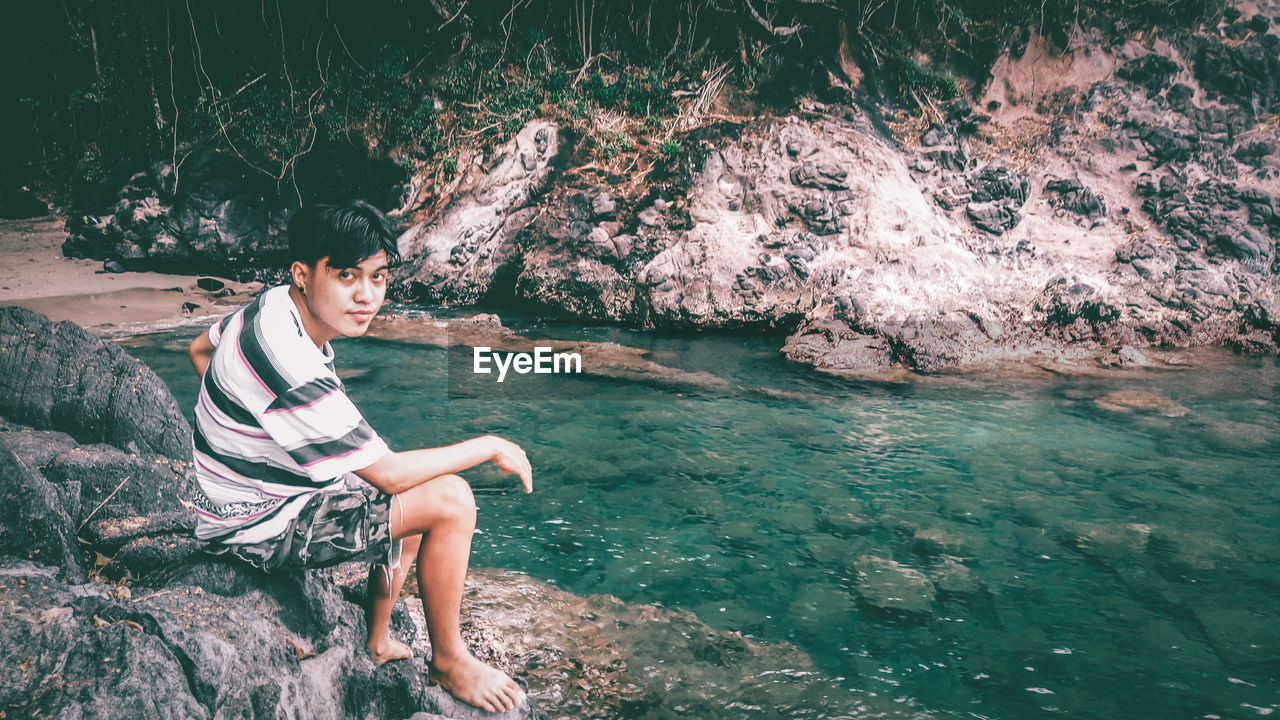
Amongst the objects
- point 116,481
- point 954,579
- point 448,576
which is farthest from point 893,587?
point 116,481

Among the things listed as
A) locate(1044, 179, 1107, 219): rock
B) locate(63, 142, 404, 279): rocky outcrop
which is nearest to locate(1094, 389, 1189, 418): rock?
locate(1044, 179, 1107, 219): rock

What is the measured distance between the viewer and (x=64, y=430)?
300 centimetres

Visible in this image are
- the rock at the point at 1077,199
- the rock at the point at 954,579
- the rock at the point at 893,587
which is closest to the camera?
the rock at the point at 893,587

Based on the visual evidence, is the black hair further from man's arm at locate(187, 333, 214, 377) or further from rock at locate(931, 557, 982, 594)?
rock at locate(931, 557, 982, 594)

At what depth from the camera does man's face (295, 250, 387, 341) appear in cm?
205

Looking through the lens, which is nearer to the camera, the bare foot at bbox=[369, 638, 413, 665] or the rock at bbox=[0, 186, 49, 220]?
the bare foot at bbox=[369, 638, 413, 665]

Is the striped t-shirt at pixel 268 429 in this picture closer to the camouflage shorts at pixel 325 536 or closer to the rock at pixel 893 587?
the camouflage shorts at pixel 325 536

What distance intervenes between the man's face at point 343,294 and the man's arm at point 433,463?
1.29 feet

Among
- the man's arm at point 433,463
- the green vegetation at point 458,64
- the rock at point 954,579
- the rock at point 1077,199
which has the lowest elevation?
the rock at point 954,579

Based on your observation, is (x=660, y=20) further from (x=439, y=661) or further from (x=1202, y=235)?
(x=439, y=661)

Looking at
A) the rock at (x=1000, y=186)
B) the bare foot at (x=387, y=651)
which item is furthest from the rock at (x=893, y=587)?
the rock at (x=1000, y=186)

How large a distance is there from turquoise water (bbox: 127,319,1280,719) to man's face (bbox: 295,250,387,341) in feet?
6.47

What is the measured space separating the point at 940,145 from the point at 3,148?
1584 cm

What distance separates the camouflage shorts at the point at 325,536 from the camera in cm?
209
